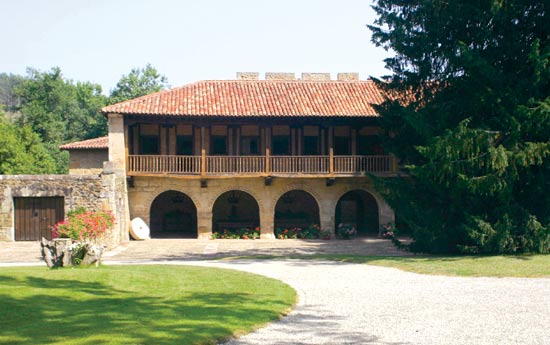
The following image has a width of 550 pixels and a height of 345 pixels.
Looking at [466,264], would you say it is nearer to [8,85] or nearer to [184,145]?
[184,145]

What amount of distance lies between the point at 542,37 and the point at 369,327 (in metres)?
14.2

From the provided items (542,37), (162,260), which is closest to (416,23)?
(542,37)

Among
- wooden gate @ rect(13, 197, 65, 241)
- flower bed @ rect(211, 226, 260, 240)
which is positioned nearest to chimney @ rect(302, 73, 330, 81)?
flower bed @ rect(211, 226, 260, 240)

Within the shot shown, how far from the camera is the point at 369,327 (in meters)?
9.11

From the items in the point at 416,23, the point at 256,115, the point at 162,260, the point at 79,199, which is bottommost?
the point at 162,260

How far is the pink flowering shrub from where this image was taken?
2152 centimetres

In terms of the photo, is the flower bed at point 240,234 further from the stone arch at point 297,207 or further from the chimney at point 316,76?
the chimney at point 316,76

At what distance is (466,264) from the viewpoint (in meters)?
16.7

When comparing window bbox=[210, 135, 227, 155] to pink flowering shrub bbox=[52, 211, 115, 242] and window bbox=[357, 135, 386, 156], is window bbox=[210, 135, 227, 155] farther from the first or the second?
pink flowering shrub bbox=[52, 211, 115, 242]

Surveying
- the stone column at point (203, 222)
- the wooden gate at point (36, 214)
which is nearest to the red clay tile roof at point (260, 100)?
the stone column at point (203, 222)

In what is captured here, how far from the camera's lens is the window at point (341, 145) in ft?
96.1

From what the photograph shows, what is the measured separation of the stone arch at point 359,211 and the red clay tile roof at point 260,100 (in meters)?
5.69

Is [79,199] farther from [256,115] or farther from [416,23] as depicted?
[416,23]

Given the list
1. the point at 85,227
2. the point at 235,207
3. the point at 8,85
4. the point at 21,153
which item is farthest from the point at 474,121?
the point at 8,85
